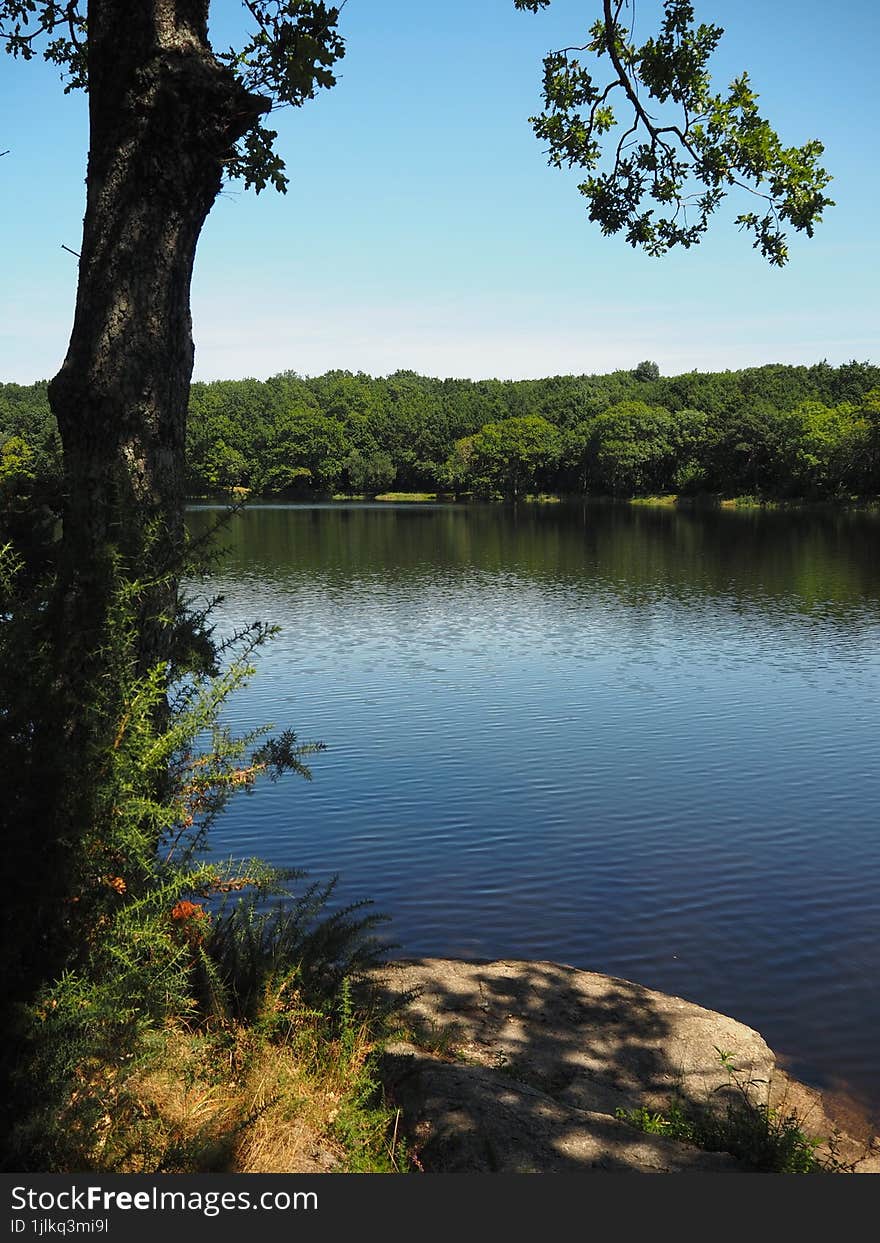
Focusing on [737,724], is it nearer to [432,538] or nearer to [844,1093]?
[844,1093]

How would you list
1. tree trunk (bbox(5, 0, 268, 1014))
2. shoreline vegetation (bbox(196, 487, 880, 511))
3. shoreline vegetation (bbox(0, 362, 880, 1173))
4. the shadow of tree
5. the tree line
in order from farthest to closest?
1. the tree line
2. shoreline vegetation (bbox(196, 487, 880, 511))
3. tree trunk (bbox(5, 0, 268, 1014))
4. the shadow of tree
5. shoreline vegetation (bbox(0, 362, 880, 1173))

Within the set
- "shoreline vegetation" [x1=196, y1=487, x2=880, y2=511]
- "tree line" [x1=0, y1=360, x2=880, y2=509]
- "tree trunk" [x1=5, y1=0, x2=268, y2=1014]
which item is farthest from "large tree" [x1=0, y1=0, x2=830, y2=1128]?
"shoreline vegetation" [x1=196, y1=487, x2=880, y2=511]

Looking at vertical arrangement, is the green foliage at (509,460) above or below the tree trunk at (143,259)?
above

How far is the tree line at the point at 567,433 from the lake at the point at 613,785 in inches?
2388

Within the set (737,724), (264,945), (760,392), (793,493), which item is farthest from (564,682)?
(760,392)

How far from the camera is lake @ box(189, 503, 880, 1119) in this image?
10.8m

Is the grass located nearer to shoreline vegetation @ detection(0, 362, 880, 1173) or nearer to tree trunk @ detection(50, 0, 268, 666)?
shoreline vegetation @ detection(0, 362, 880, 1173)

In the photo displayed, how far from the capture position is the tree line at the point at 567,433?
104 metres

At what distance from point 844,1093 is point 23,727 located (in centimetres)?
703

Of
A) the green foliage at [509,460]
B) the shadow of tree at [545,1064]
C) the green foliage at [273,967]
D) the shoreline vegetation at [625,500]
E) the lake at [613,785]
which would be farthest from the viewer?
the green foliage at [509,460]

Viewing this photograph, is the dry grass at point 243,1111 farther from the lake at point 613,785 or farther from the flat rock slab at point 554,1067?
the lake at point 613,785

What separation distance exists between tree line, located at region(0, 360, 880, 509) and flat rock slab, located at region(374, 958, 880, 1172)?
80.1 meters

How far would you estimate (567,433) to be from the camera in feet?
465

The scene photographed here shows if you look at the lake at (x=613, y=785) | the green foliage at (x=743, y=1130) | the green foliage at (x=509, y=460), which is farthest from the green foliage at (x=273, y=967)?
the green foliage at (x=509, y=460)
